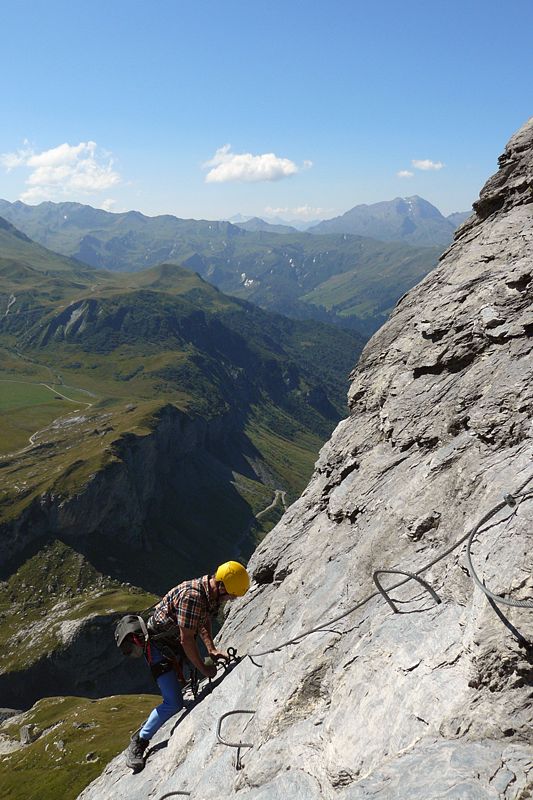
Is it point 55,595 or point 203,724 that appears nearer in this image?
point 203,724

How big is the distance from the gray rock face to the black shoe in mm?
276

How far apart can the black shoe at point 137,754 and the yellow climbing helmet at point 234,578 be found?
6.39m

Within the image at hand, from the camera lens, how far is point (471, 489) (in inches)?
527

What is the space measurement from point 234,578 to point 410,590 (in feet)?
16.1

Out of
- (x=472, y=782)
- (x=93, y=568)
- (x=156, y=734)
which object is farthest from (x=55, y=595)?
(x=472, y=782)

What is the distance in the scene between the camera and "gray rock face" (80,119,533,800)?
865cm

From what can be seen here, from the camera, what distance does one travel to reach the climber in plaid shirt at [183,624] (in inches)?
578

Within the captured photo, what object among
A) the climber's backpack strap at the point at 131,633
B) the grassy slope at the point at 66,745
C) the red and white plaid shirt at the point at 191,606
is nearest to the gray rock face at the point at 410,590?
the red and white plaid shirt at the point at 191,606

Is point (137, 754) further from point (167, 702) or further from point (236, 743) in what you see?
point (236, 743)

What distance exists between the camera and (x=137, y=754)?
16.7m

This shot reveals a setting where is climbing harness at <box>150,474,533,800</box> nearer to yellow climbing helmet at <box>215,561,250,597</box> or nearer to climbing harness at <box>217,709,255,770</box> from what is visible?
climbing harness at <box>217,709,255,770</box>

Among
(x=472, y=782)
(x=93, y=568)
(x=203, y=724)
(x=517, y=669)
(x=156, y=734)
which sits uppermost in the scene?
(x=517, y=669)

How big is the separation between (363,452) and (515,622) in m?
12.3

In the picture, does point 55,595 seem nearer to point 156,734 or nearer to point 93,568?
point 93,568
